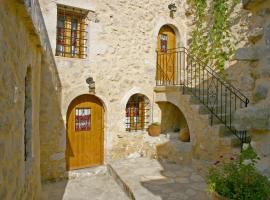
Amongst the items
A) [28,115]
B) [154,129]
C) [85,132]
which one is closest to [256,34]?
[28,115]

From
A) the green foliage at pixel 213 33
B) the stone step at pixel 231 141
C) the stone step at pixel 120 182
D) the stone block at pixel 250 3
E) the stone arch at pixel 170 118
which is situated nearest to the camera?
the stone block at pixel 250 3

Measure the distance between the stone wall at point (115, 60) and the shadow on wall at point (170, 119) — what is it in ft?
0.92

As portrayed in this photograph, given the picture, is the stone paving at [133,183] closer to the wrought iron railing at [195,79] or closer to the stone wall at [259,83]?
the wrought iron railing at [195,79]

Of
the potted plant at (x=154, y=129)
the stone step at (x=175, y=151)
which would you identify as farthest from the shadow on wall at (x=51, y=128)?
the stone step at (x=175, y=151)

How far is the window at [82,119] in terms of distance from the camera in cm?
703

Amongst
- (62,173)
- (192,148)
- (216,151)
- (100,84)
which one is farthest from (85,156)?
(216,151)

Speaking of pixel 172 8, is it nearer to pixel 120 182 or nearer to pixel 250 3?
pixel 120 182

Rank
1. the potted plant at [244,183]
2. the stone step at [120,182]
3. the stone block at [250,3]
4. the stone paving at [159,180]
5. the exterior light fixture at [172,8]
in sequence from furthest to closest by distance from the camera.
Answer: the exterior light fixture at [172,8], the stone step at [120,182], the stone paving at [159,180], the potted plant at [244,183], the stone block at [250,3]

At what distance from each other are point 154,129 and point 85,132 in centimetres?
210

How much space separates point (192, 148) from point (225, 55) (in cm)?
295

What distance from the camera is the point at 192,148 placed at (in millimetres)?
6887

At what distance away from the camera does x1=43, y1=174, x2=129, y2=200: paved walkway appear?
5.57 metres

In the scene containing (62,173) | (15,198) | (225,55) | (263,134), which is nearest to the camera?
(263,134)

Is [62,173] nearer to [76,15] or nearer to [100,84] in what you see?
[100,84]
